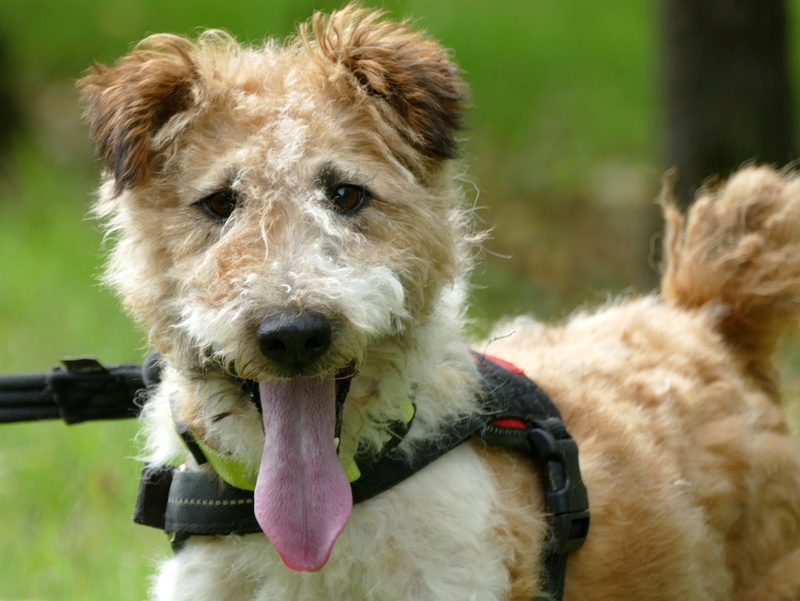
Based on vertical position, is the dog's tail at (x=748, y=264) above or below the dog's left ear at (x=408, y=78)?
below

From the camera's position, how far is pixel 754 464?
4176mm

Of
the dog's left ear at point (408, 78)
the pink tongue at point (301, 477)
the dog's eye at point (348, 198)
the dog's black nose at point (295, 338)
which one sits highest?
the dog's left ear at point (408, 78)

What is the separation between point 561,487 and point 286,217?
54.8 inches

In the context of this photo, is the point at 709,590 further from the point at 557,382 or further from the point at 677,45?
the point at 677,45

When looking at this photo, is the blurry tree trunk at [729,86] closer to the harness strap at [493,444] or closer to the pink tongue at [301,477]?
the harness strap at [493,444]

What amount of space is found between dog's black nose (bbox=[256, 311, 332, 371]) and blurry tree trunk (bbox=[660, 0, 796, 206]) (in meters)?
5.87

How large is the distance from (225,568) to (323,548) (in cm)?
45

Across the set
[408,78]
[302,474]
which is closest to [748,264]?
[408,78]

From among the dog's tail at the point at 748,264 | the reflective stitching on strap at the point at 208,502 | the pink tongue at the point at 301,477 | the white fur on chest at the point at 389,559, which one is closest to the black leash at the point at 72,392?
the reflective stitching on strap at the point at 208,502

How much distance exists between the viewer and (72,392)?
4055 millimetres

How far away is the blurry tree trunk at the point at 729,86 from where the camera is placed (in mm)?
8109

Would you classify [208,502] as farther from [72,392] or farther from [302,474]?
[72,392]

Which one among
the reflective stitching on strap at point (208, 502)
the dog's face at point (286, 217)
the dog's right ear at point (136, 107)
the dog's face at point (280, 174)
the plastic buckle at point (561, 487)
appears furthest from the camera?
the plastic buckle at point (561, 487)

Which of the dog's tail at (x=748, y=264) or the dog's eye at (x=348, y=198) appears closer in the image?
the dog's eye at (x=348, y=198)
